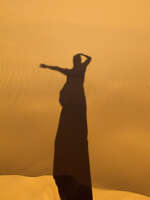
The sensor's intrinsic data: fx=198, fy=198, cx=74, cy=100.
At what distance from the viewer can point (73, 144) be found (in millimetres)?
2252

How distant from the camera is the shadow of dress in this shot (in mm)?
1947

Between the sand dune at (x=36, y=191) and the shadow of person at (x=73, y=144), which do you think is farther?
the shadow of person at (x=73, y=144)

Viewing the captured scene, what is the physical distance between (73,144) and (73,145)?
0.4 inches

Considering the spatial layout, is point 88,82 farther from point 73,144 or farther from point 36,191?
Answer: point 36,191

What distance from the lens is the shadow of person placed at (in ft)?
6.39

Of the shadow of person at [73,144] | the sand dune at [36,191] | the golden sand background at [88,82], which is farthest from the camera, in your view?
the golden sand background at [88,82]

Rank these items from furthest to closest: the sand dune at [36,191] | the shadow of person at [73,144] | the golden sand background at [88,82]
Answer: the golden sand background at [88,82], the shadow of person at [73,144], the sand dune at [36,191]

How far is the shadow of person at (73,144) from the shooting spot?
1.95 m

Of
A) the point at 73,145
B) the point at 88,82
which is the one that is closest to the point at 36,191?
the point at 73,145

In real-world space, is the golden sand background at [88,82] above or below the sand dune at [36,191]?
above

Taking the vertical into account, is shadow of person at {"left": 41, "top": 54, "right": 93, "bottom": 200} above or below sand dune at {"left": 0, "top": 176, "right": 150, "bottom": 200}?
above

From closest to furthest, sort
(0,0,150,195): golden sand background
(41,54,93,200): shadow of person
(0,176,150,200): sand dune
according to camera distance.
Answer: (0,176,150,200): sand dune → (41,54,93,200): shadow of person → (0,0,150,195): golden sand background

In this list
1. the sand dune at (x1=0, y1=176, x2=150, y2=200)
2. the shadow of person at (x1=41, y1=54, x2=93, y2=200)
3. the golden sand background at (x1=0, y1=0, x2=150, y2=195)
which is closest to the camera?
the sand dune at (x1=0, y1=176, x2=150, y2=200)

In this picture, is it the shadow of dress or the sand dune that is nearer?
the sand dune
